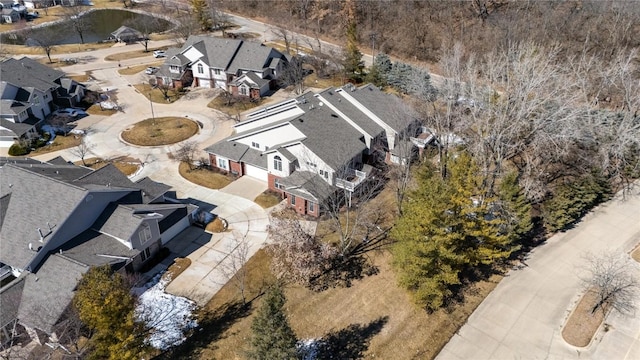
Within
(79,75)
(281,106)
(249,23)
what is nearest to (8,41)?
(79,75)

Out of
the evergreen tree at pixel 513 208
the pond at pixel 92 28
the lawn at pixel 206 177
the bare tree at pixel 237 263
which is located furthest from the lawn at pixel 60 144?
the evergreen tree at pixel 513 208

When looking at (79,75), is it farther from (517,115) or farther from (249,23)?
(517,115)

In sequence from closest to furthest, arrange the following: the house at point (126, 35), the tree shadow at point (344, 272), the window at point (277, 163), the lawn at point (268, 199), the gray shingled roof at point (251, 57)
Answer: the tree shadow at point (344, 272), the lawn at point (268, 199), the window at point (277, 163), the gray shingled roof at point (251, 57), the house at point (126, 35)

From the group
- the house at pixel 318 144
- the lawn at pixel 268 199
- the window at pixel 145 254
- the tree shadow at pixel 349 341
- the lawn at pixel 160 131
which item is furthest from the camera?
the lawn at pixel 160 131

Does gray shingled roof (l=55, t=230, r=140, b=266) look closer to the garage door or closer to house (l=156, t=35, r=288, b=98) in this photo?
the garage door

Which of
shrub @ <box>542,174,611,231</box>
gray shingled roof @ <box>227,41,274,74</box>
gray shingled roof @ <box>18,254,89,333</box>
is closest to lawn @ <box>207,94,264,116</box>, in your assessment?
gray shingled roof @ <box>227,41,274,74</box>

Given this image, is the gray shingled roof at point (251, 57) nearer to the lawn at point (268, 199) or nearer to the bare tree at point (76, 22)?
the lawn at point (268, 199)
